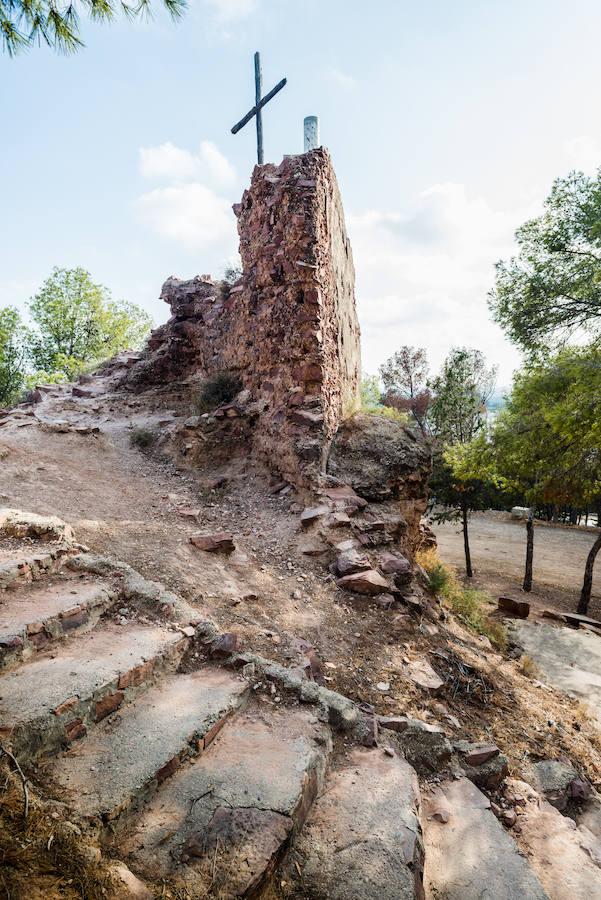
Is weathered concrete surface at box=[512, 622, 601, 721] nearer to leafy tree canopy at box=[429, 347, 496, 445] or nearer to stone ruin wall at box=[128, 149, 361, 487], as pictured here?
stone ruin wall at box=[128, 149, 361, 487]

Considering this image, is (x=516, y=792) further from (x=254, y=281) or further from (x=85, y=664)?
(x=254, y=281)

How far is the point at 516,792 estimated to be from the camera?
2.89 metres

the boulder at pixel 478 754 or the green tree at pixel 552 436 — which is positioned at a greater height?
the green tree at pixel 552 436

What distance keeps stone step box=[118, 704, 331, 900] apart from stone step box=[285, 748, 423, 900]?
0.10 m

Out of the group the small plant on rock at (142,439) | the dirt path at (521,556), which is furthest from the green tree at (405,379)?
the small plant on rock at (142,439)

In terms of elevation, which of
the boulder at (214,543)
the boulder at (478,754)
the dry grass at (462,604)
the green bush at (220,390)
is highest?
the green bush at (220,390)

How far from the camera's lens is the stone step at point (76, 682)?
2.10 metres

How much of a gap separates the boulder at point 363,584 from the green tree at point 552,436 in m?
4.80

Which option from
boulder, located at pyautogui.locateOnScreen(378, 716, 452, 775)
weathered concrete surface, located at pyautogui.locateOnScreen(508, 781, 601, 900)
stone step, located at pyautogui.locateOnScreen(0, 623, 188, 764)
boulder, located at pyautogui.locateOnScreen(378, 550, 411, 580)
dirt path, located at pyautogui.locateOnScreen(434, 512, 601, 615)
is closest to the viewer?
stone step, located at pyautogui.locateOnScreen(0, 623, 188, 764)

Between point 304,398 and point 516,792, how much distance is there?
5103mm

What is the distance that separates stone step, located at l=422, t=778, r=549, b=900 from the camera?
2109 millimetres

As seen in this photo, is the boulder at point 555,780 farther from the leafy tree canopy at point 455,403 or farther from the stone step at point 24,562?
the leafy tree canopy at point 455,403

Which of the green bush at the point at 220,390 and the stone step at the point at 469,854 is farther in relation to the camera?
the green bush at the point at 220,390

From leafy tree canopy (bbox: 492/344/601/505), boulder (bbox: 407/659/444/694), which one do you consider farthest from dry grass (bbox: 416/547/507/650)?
leafy tree canopy (bbox: 492/344/601/505)
